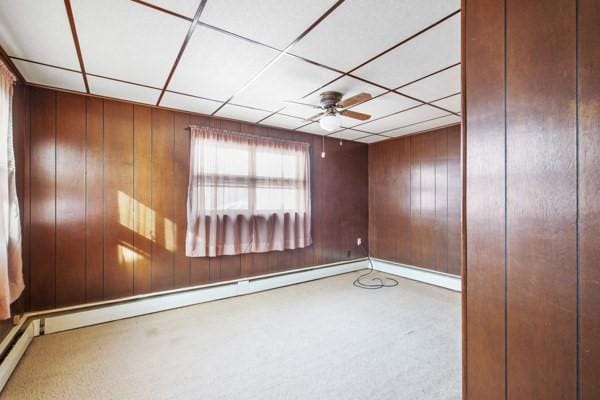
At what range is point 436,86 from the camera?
2662mm

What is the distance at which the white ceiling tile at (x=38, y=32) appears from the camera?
1589mm

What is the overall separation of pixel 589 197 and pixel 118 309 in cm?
379

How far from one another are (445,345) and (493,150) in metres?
2.17

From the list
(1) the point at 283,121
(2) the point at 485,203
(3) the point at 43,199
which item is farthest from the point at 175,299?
(2) the point at 485,203

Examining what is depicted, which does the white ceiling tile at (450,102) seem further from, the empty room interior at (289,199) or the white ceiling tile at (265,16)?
the white ceiling tile at (265,16)

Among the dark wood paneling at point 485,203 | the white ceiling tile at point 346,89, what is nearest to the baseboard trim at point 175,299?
the white ceiling tile at point 346,89

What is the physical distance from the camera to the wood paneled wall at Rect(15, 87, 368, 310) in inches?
105

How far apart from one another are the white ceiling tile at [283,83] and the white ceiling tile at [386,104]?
788 millimetres

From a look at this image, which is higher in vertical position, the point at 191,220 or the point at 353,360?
the point at 191,220

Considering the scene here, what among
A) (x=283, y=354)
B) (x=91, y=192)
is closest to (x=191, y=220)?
(x=91, y=192)

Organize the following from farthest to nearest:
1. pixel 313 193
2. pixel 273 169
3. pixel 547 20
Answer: pixel 313 193 < pixel 273 169 < pixel 547 20

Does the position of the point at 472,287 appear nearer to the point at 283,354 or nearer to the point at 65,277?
the point at 283,354

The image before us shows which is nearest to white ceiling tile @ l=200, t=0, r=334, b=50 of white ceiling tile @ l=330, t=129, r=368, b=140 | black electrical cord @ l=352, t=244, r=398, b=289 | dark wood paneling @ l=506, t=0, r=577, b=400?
dark wood paneling @ l=506, t=0, r=577, b=400

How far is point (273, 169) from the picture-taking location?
4.05m
